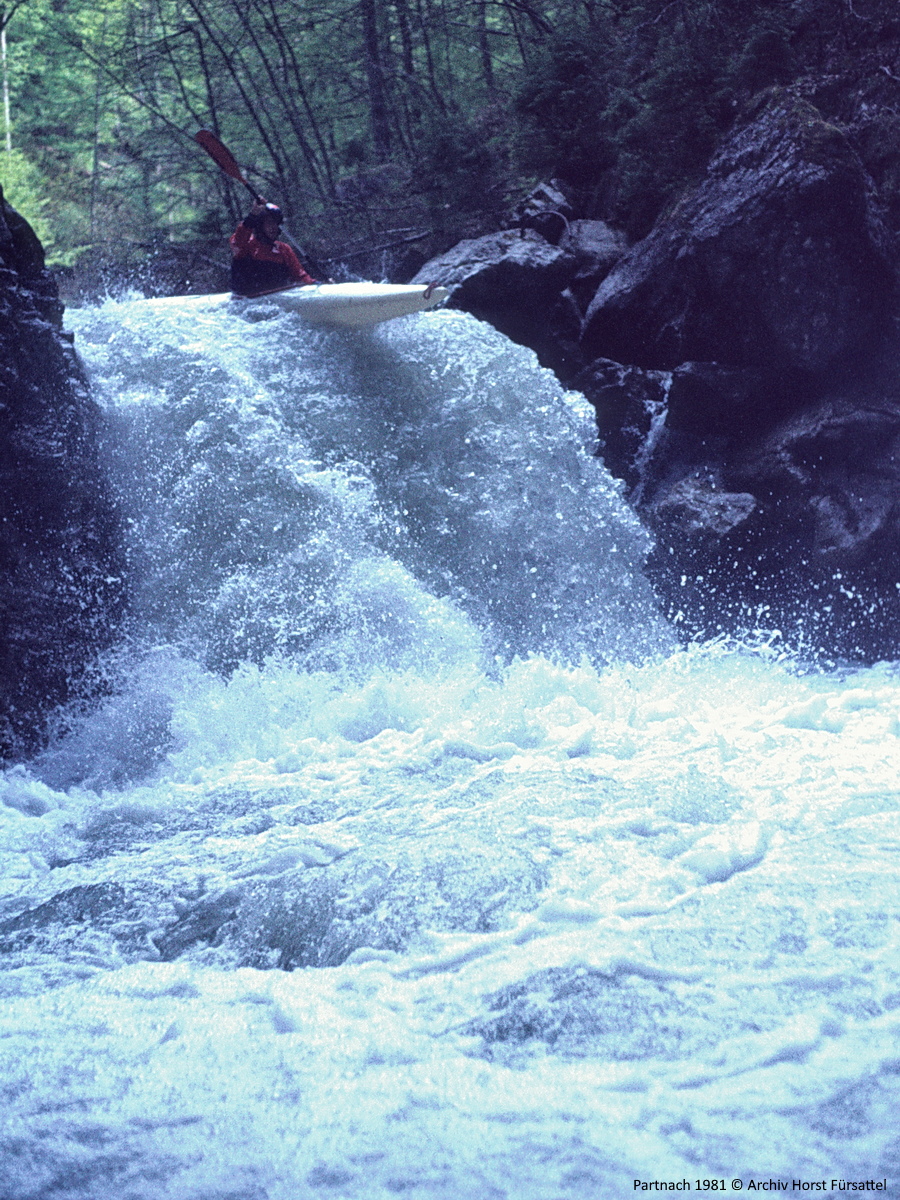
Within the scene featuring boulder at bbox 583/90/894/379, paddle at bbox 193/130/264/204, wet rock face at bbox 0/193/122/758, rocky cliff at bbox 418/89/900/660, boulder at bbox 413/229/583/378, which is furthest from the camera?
paddle at bbox 193/130/264/204

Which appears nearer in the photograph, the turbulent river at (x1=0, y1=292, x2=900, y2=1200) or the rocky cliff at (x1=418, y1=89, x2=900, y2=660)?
the turbulent river at (x1=0, y1=292, x2=900, y2=1200)

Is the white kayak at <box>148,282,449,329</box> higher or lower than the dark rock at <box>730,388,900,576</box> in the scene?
higher

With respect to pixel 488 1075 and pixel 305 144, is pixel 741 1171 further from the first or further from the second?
pixel 305 144

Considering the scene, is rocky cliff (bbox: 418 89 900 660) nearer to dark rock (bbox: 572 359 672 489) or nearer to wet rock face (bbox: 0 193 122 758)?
dark rock (bbox: 572 359 672 489)

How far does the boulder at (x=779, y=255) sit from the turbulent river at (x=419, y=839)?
1.27 m

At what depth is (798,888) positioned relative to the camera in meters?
2.79

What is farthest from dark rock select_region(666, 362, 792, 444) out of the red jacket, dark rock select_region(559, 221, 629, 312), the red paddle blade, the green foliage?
the green foliage

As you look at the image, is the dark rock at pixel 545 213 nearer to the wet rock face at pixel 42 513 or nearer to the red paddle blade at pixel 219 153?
the red paddle blade at pixel 219 153

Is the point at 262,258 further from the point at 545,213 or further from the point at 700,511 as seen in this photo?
the point at 700,511

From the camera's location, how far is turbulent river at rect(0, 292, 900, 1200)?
1.92 m

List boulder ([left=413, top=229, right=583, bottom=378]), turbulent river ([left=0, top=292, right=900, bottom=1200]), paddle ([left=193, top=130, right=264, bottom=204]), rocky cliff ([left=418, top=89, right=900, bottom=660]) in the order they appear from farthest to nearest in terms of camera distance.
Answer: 1. paddle ([left=193, top=130, right=264, bottom=204])
2. boulder ([left=413, top=229, right=583, bottom=378])
3. rocky cliff ([left=418, top=89, right=900, bottom=660])
4. turbulent river ([left=0, top=292, right=900, bottom=1200])

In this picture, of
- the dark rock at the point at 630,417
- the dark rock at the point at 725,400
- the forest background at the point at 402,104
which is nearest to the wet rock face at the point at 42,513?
the dark rock at the point at 630,417

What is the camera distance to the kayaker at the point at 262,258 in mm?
7938

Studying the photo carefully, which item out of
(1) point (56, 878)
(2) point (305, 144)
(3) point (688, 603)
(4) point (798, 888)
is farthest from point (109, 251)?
(4) point (798, 888)
